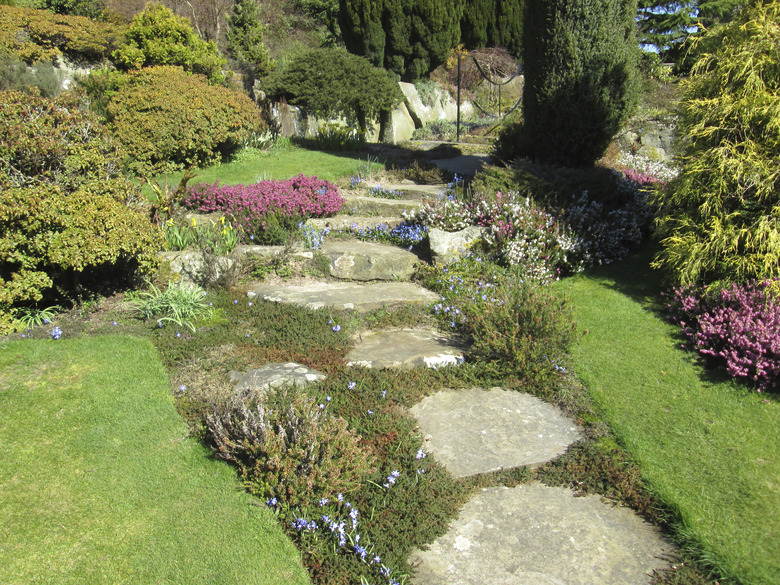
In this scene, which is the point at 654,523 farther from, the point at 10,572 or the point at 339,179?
the point at 339,179

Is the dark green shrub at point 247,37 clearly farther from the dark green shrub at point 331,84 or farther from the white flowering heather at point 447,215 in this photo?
the white flowering heather at point 447,215

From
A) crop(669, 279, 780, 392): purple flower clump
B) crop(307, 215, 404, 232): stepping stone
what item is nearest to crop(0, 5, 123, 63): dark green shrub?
crop(307, 215, 404, 232): stepping stone

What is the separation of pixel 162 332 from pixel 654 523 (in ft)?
13.0

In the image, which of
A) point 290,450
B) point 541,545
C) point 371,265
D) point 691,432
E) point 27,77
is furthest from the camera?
point 27,77

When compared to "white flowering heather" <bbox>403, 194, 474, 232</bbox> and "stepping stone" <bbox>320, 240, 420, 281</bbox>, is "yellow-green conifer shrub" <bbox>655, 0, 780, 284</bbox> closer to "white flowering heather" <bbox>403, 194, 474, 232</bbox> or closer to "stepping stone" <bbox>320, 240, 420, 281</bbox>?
"white flowering heather" <bbox>403, 194, 474, 232</bbox>

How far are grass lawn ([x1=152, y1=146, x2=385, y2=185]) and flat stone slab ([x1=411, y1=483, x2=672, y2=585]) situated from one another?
6835mm

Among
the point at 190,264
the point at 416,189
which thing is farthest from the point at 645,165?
the point at 190,264

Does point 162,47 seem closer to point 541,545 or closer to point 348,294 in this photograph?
point 348,294

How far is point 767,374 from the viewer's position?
4.05 metres

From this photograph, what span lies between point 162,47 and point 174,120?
193 inches

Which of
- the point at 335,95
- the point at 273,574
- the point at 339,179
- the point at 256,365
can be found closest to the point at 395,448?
the point at 273,574

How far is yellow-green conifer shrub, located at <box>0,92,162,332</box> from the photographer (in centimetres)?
469

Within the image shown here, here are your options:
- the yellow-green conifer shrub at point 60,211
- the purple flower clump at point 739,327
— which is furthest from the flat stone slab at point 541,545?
the yellow-green conifer shrub at point 60,211

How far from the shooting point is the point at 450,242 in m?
6.39
